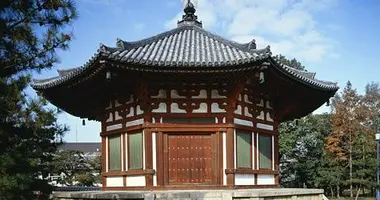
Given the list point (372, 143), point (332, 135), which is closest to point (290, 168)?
point (332, 135)

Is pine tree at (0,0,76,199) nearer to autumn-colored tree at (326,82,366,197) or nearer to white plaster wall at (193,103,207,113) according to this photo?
white plaster wall at (193,103,207,113)

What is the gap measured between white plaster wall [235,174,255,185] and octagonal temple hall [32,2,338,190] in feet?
0.09

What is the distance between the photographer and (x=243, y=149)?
46.4 ft

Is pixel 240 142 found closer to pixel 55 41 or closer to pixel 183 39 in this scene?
pixel 183 39

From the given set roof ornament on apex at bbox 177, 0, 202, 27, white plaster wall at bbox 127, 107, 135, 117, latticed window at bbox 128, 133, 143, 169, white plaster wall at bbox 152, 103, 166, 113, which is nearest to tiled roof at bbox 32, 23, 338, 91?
roof ornament on apex at bbox 177, 0, 202, 27

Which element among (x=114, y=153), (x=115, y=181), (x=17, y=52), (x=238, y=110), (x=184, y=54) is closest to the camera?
(x=17, y=52)

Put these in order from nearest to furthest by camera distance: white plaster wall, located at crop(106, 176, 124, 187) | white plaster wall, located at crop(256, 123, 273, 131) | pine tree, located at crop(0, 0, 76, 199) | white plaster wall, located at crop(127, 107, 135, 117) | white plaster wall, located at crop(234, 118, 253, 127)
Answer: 1. pine tree, located at crop(0, 0, 76, 199)
2. white plaster wall, located at crop(234, 118, 253, 127)
3. white plaster wall, located at crop(127, 107, 135, 117)
4. white plaster wall, located at crop(106, 176, 124, 187)
5. white plaster wall, located at crop(256, 123, 273, 131)

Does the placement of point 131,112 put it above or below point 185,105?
below

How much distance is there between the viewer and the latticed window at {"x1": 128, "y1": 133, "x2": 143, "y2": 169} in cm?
1380

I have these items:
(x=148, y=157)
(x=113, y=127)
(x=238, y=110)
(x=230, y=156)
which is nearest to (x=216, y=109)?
(x=238, y=110)

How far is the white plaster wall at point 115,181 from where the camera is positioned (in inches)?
576

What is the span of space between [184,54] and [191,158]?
9.80 feet

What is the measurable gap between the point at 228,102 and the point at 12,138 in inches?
232

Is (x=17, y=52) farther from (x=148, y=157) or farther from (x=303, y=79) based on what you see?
(x=303, y=79)
